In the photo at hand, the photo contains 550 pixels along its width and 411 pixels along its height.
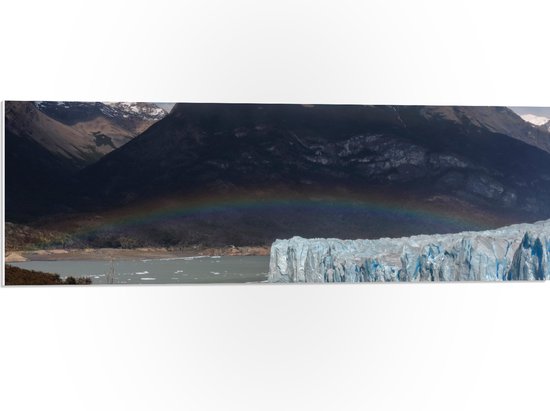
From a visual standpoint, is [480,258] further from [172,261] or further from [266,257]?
[172,261]

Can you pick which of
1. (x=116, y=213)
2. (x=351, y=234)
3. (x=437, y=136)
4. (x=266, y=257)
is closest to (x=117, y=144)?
(x=116, y=213)

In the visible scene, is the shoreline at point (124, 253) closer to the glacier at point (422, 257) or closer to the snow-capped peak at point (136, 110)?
the glacier at point (422, 257)

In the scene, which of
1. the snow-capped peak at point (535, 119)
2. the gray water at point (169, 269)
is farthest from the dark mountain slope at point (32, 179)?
the snow-capped peak at point (535, 119)

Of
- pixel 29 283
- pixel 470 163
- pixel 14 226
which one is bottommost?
pixel 29 283

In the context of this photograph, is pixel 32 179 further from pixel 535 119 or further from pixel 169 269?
pixel 535 119

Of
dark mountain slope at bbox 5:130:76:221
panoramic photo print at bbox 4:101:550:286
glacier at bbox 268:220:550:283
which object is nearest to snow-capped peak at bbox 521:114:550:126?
panoramic photo print at bbox 4:101:550:286

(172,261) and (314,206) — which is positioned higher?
(314,206)
